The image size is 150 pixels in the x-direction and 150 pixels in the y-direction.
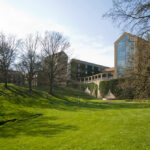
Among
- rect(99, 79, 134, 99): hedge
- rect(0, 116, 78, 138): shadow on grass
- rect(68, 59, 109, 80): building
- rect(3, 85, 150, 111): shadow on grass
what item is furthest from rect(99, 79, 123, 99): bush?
rect(0, 116, 78, 138): shadow on grass

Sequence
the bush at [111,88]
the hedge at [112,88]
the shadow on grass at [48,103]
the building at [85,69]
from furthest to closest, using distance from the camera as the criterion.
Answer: the building at [85,69]
the bush at [111,88]
the hedge at [112,88]
the shadow on grass at [48,103]

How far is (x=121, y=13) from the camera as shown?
6664 mm

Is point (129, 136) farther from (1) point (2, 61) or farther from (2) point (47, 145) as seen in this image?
(1) point (2, 61)

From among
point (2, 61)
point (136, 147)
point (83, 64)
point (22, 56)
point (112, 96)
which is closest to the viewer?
point (136, 147)

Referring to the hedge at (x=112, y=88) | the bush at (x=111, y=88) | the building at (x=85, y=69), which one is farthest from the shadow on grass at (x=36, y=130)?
the building at (x=85, y=69)

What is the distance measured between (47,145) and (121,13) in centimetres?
680

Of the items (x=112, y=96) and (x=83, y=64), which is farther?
(x=83, y=64)

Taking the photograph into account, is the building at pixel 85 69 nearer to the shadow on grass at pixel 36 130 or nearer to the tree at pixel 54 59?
the tree at pixel 54 59

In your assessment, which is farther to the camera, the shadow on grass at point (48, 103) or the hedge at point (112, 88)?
the hedge at point (112, 88)

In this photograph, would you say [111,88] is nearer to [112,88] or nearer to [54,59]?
[112,88]

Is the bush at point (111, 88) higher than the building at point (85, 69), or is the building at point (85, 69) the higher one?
the building at point (85, 69)

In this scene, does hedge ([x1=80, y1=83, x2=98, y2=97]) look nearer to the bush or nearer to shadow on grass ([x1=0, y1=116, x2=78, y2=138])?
the bush

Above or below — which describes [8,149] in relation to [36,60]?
Answer: below

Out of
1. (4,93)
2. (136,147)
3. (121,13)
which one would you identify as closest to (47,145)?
(136,147)
